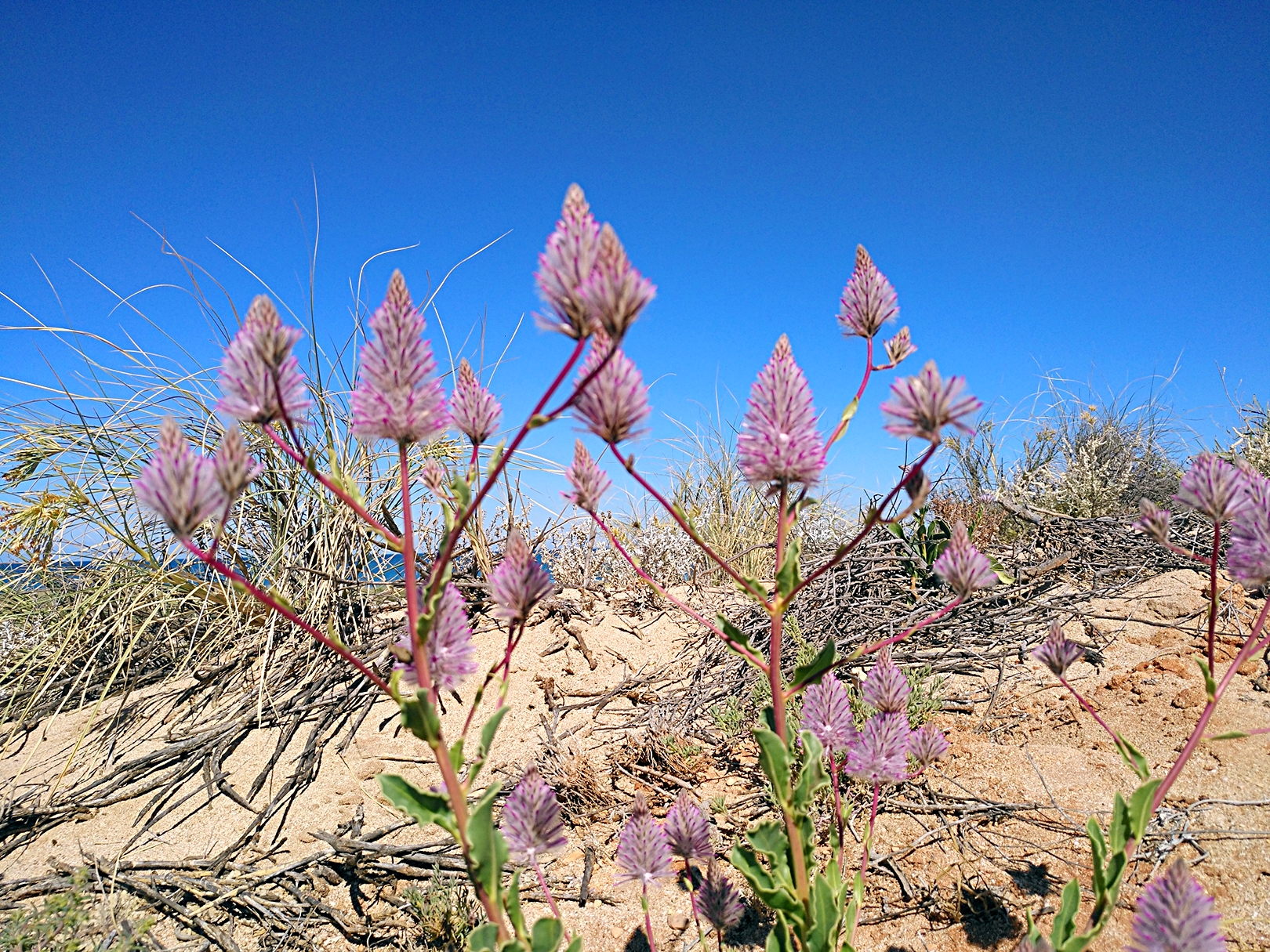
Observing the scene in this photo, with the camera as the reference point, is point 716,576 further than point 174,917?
Yes

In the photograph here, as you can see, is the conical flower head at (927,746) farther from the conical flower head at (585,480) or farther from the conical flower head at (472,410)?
the conical flower head at (472,410)

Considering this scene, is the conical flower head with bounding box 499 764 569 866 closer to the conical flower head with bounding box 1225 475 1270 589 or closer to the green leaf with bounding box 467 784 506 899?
the green leaf with bounding box 467 784 506 899

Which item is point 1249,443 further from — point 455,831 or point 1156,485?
point 455,831

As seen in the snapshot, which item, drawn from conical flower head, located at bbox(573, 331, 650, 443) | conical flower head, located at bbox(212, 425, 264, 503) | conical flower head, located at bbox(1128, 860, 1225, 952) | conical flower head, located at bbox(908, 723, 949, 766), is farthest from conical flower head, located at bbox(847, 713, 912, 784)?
conical flower head, located at bbox(212, 425, 264, 503)

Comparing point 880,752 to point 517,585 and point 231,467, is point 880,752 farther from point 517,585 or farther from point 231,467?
point 231,467

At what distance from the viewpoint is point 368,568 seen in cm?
378

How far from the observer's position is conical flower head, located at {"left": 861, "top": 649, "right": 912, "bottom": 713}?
151 centimetres

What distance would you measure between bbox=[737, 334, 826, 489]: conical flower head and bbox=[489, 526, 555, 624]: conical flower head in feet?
1.21

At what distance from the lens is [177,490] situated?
79 cm

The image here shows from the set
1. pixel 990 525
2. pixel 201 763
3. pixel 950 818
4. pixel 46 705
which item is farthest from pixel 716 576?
pixel 46 705

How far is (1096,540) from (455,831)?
14.5ft

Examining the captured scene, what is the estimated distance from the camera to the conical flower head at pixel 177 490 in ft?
2.60

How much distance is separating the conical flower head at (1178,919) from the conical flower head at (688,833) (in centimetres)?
76

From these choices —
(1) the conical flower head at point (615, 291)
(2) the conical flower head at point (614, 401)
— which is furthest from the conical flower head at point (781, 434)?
(1) the conical flower head at point (615, 291)
